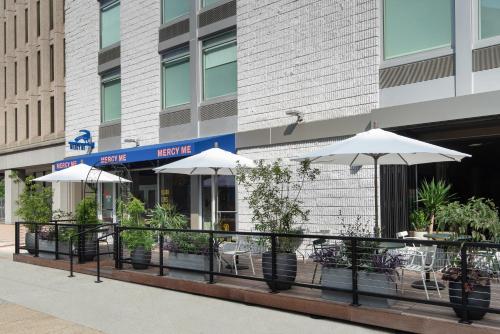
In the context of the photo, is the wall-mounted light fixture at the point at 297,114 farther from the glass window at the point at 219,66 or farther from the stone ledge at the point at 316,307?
the stone ledge at the point at 316,307

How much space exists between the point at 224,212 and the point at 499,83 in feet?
27.5

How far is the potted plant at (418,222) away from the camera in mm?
11484

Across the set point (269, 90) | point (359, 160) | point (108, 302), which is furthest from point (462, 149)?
point (108, 302)

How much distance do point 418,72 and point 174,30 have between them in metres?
8.77

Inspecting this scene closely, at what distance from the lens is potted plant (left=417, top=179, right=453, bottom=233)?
37.3 ft

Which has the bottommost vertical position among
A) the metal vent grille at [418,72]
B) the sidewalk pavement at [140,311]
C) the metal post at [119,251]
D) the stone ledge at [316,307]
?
the sidewalk pavement at [140,311]

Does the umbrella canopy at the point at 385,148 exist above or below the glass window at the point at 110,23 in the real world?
below

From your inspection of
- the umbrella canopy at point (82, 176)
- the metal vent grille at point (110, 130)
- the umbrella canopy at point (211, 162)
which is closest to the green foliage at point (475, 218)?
the umbrella canopy at point (211, 162)

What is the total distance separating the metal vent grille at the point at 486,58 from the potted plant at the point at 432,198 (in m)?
2.60

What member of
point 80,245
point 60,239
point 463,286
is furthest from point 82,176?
point 463,286

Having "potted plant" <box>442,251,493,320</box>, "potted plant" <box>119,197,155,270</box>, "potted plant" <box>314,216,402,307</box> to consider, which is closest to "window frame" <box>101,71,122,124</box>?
"potted plant" <box>119,197,155,270</box>

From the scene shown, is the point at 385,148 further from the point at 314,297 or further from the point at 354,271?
the point at 314,297

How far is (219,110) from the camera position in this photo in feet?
51.1

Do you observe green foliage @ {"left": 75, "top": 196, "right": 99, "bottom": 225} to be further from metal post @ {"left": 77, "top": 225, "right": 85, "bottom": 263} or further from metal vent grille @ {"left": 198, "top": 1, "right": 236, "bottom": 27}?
metal vent grille @ {"left": 198, "top": 1, "right": 236, "bottom": 27}
